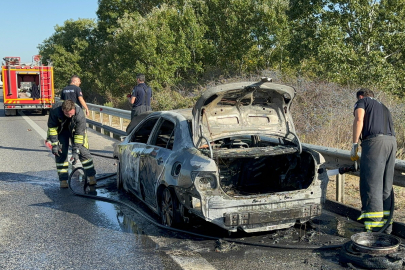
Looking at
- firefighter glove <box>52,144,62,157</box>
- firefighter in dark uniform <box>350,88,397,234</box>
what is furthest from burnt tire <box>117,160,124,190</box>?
firefighter in dark uniform <box>350,88,397,234</box>

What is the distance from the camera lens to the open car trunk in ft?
19.1

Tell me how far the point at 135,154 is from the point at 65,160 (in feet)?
6.76

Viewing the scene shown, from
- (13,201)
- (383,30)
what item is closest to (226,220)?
(13,201)

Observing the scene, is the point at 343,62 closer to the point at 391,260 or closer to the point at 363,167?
the point at 363,167

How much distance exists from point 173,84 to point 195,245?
69.6ft

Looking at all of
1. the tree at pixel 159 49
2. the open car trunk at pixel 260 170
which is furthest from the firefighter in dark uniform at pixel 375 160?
the tree at pixel 159 49

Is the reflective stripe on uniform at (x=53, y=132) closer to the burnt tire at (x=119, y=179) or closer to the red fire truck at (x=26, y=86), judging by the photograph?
the burnt tire at (x=119, y=179)

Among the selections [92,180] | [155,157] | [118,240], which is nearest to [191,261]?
[118,240]

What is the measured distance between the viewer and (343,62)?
17922mm

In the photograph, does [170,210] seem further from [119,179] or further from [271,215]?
[119,179]

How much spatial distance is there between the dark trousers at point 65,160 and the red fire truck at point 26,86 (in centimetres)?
1811

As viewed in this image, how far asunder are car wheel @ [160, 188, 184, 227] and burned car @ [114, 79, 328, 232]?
0.04ft

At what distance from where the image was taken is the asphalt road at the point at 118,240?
450 centimetres

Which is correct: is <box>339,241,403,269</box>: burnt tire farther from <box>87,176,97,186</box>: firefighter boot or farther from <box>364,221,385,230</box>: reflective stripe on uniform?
<box>87,176,97,186</box>: firefighter boot
